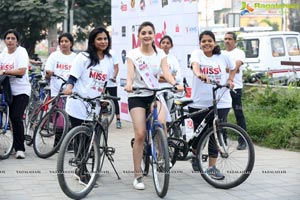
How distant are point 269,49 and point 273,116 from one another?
31.7ft

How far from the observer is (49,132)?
8.38 metres

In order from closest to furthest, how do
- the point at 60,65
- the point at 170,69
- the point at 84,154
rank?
1. the point at 84,154
2. the point at 170,69
3. the point at 60,65

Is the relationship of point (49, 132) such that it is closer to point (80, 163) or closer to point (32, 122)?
point (32, 122)

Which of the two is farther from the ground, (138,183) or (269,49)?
(269,49)

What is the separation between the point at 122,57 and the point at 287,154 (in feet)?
15.6

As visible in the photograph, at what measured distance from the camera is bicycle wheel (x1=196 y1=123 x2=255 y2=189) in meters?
6.38

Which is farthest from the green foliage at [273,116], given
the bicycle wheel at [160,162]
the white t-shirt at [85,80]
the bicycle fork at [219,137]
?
the white t-shirt at [85,80]

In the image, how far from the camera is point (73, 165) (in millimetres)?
6230

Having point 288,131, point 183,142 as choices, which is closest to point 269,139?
point 288,131

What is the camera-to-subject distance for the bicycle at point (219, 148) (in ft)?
21.1

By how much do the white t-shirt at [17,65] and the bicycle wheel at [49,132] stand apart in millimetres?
492

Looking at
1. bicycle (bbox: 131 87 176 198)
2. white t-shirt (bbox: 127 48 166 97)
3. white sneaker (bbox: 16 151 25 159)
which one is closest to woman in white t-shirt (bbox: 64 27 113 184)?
white t-shirt (bbox: 127 48 166 97)

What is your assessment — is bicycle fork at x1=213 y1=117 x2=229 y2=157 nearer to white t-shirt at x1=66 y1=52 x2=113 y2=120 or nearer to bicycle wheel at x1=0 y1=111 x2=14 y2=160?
white t-shirt at x1=66 y1=52 x2=113 y2=120

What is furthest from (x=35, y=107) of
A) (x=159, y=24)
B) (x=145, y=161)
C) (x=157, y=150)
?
(x=157, y=150)
